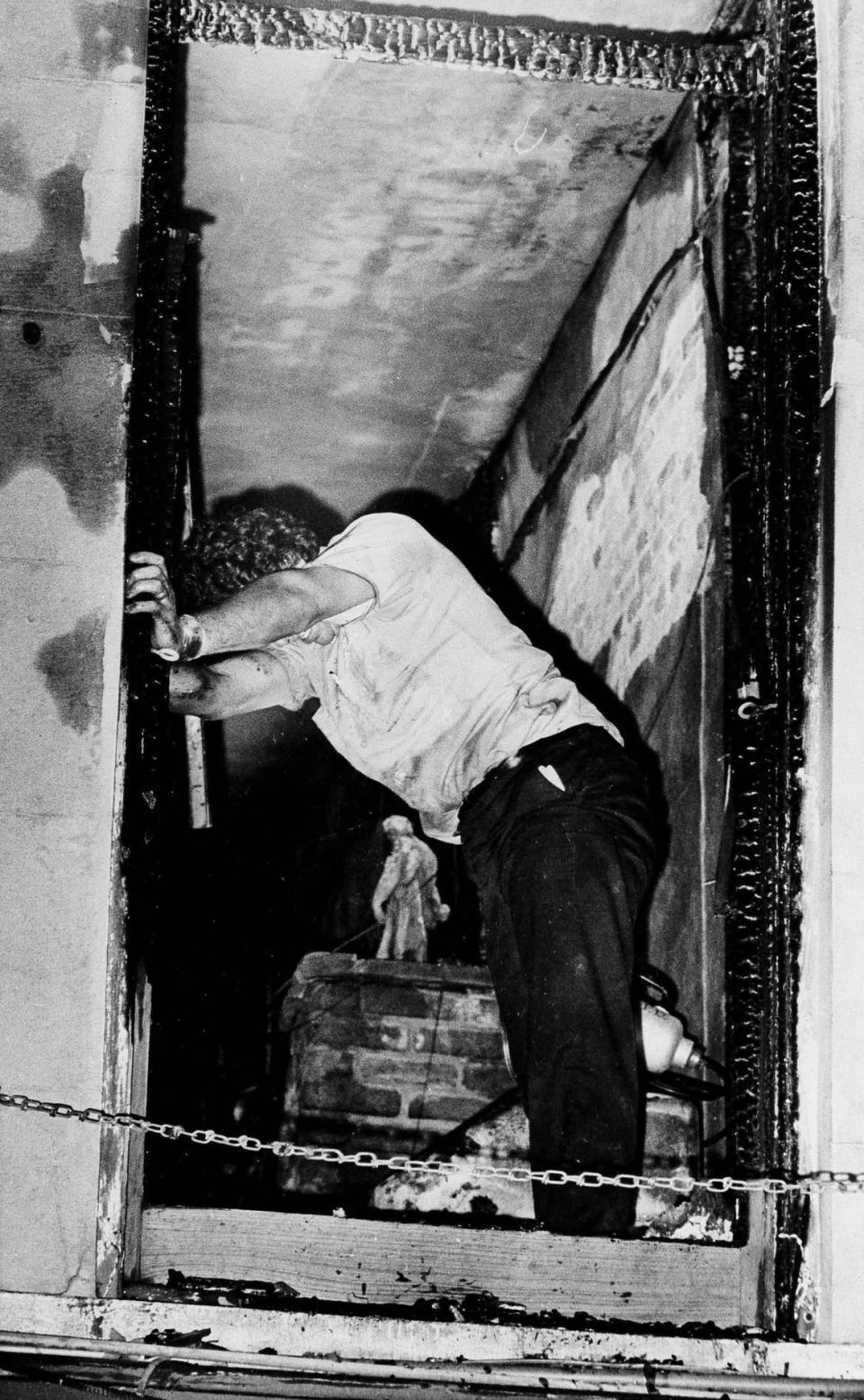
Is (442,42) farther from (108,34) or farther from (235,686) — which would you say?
(235,686)

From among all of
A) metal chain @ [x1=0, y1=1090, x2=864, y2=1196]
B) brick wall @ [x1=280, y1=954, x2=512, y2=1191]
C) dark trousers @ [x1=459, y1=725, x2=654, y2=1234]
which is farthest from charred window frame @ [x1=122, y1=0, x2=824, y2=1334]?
brick wall @ [x1=280, y1=954, x2=512, y2=1191]

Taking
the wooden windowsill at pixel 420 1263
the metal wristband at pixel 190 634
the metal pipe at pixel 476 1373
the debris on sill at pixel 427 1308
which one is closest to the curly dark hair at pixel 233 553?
the metal wristband at pixel 190 634

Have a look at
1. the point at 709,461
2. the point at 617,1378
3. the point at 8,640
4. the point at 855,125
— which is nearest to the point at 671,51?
the point at 855,125

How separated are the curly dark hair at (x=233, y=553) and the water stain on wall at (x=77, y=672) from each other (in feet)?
1.34

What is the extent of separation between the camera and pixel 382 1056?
4.72m

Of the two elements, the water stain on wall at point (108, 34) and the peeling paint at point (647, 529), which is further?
the peeling paint at point (647, 529)

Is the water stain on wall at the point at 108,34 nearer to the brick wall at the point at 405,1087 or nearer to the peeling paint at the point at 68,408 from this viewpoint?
the peeling paint at the point at 68,408

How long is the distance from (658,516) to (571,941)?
203 centimetres

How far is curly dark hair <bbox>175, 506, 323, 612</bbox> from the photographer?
4215 millimetres

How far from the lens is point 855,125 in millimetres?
4348

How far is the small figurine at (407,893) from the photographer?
568 centimetres

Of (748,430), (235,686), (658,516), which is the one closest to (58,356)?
(235,686)

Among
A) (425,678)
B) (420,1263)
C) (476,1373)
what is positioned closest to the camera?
(476,1373)

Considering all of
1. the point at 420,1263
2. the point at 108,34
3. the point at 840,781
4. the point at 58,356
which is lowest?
the point at 420,1263
